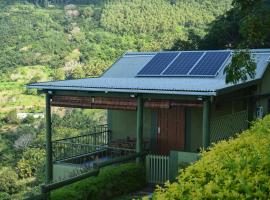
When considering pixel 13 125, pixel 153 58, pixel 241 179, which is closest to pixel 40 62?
pixel 13 125

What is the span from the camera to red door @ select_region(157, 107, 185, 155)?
14.3m

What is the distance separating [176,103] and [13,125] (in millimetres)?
63634

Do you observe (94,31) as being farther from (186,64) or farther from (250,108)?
(250,108)

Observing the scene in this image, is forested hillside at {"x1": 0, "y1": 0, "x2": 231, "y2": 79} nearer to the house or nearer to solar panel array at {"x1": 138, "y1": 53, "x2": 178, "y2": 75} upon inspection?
solar panel array at {"x1": 138, "y1": 53, "x2": 178, "y2": 75}

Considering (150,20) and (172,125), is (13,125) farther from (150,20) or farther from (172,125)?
(172,125)

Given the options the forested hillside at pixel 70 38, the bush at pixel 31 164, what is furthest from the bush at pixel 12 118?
the bush at pixel 31 164

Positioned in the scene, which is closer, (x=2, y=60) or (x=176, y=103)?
(x=176, y=103)

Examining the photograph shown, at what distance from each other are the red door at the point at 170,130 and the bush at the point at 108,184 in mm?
2430

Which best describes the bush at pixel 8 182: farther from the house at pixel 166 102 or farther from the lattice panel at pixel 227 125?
the lattice panel at pixel 227 125

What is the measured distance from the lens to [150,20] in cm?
9394

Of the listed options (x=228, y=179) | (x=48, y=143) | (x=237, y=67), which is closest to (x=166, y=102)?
(x=48, y=143)

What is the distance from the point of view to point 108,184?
10.8m

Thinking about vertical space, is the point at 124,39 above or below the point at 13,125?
above

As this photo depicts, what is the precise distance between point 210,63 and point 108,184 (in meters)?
6.27
